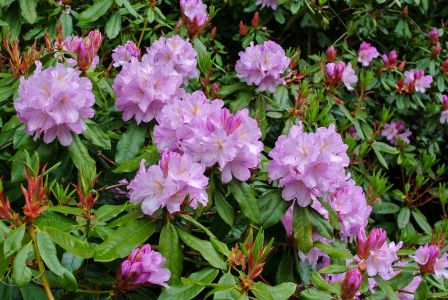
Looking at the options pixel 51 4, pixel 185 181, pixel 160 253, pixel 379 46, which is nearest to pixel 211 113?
pixel 185 181

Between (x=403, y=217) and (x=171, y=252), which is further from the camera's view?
(x=403, y=217)

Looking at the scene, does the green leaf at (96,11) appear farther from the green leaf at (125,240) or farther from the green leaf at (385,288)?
the green leaf at (385,288)

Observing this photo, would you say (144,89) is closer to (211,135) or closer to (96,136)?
(96,136)

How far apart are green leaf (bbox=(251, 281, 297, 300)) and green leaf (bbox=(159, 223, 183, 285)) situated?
17 cm

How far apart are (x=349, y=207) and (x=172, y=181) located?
625mm

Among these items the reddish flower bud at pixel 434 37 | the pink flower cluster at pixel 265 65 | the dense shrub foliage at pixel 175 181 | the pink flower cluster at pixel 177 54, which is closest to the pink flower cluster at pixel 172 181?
the dense shrub foliage at pixel 175 181

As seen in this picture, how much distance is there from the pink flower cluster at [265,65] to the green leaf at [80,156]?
818mm

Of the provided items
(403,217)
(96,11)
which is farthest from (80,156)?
(403,217)

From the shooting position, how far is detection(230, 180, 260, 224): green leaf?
139 centimetres

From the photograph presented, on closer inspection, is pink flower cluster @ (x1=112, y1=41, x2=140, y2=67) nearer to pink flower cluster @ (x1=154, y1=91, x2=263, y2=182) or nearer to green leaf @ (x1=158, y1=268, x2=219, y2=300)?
pink flower cluster @ (x1=154, y1=91, x2=263, y2=182)

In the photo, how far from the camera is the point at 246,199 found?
55.5 inches

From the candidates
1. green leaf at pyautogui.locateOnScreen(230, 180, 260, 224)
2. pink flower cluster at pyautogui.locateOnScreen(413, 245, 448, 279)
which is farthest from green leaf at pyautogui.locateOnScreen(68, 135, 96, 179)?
pink flower cluster at pyautogui.locateOnScreen(413, 245, 448, 279)

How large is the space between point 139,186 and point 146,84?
475mm

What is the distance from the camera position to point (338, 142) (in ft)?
4.65
